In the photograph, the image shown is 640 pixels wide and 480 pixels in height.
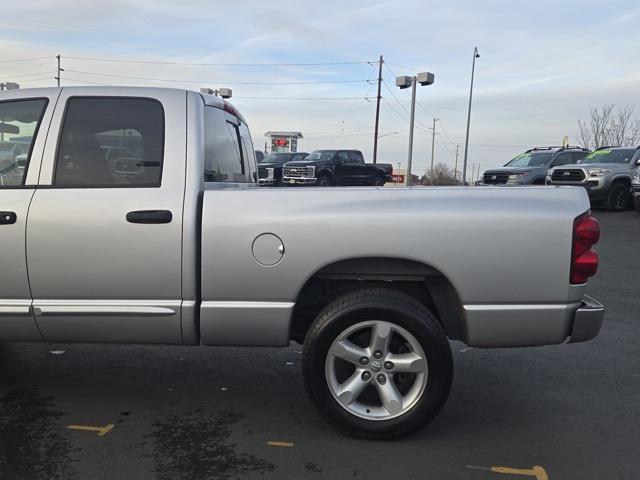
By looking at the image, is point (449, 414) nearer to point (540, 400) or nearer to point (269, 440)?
point (540, 400)

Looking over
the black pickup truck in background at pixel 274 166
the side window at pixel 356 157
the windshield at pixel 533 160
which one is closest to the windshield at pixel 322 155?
the side window at pixel 356 157

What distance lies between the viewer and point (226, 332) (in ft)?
11.1

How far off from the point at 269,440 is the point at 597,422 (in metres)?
2.04

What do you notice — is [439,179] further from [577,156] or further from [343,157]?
[577,156]

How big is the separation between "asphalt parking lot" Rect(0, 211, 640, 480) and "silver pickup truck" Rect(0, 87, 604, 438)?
1.05 feet

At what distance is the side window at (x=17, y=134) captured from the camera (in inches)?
141

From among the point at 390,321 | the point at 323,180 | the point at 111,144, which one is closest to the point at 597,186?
the point at 323,180

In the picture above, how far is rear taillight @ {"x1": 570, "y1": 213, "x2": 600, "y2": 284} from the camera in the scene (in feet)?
10.5

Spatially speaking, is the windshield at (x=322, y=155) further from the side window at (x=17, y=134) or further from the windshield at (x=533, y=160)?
the side window at (x=17, y=134)

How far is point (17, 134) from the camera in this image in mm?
3695

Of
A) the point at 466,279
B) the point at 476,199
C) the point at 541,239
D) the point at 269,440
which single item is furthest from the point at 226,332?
the point at 541,239

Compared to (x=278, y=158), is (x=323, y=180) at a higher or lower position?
lower

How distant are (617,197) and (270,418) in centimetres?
1603

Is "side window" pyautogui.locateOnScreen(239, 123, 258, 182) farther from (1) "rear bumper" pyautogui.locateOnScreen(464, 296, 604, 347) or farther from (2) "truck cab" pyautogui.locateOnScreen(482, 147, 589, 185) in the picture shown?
(2) "truck cab" pyautogui.locateOnScreen(482, 147, 589, 185)
